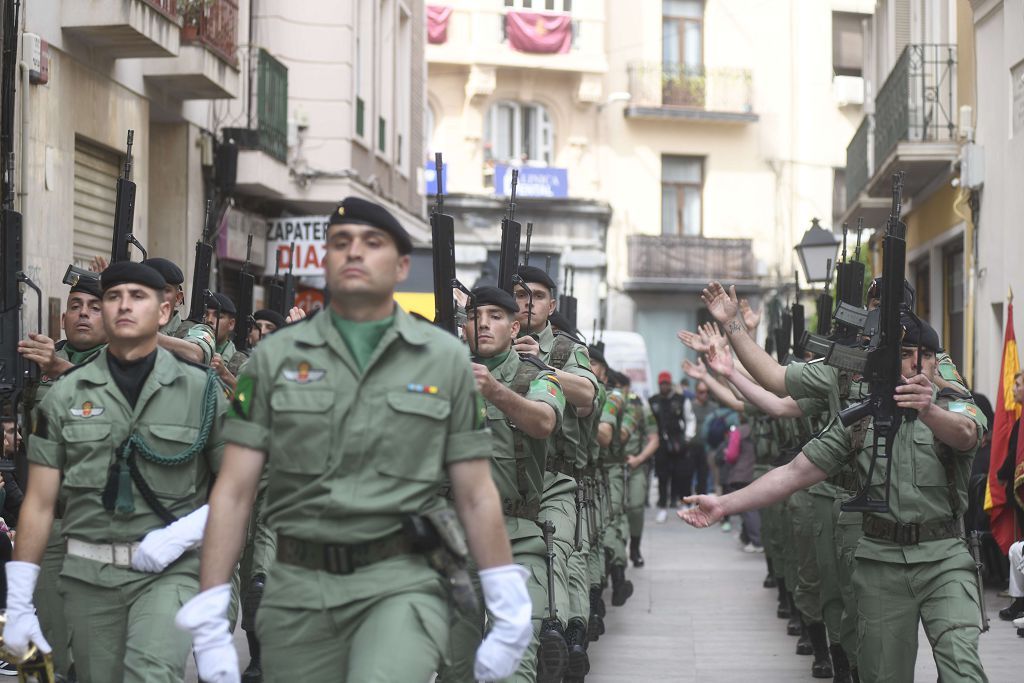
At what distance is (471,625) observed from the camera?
6.64 m

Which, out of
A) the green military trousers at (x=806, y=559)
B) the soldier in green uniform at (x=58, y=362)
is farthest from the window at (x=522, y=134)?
the soldier in green uniform at (x=58, y=362)

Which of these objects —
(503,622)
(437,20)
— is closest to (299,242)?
(503,622)

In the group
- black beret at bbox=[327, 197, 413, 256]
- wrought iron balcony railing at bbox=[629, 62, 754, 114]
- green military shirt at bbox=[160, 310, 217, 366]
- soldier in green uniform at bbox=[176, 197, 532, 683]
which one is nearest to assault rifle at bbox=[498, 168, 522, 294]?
green military shirt at bbox=[160, 310, 217, 366]

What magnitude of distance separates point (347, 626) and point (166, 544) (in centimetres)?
149

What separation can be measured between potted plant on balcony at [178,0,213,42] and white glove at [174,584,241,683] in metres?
11.1

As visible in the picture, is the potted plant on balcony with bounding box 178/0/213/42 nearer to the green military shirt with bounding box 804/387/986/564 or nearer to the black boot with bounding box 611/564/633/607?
the black boot with bounding box 611/564/633/607

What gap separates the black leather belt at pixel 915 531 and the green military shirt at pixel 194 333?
3291mm

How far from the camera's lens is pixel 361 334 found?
188 inches

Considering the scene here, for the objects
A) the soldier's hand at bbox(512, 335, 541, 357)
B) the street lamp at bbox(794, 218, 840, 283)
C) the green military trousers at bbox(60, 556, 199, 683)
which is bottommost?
the green military trousers at bbox(60, 556, 199, 683)

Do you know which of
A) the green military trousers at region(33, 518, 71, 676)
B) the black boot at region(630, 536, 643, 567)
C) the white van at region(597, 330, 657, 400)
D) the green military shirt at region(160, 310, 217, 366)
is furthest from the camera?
the white van at region(597, 330, 657, 400)

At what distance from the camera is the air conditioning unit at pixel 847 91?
3959 centimetres

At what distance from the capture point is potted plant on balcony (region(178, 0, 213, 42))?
14953mm

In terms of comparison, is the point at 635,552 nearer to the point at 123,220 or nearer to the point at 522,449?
the point at 123,220

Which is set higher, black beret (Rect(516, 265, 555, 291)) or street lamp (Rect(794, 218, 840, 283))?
street lamp (Rect(794, 218, 840, 283))
